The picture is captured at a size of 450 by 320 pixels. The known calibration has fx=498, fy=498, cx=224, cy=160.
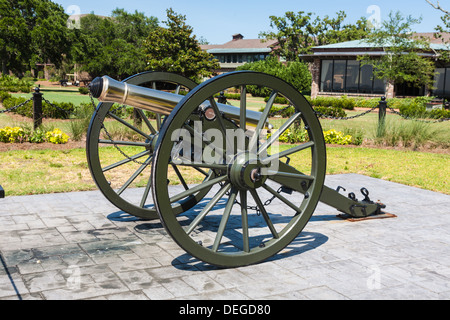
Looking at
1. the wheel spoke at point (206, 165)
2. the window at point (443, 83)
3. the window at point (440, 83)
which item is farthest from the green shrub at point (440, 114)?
the wheel spoke at point (206, 165)

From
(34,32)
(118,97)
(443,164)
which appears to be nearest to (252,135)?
(118,97)

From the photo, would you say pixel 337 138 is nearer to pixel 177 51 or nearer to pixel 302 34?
pixel 177 51

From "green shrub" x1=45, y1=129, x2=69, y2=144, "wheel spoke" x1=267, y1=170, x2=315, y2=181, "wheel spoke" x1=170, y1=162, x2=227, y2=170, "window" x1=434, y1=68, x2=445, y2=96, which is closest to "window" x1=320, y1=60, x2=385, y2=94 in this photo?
"window" x1=434, y1=68, x2=445, y2=96

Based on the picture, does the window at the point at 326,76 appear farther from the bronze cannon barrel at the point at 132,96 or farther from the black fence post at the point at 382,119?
the bronze cannon barrel at the point at 132,96

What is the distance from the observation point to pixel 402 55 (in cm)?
3152

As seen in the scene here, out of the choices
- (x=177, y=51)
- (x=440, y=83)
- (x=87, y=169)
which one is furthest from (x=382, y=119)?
(x=177, y=51)

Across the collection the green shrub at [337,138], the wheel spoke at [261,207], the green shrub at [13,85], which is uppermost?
the green shrub at [13,85]

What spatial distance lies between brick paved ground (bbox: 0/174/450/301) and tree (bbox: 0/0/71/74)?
1532 inches

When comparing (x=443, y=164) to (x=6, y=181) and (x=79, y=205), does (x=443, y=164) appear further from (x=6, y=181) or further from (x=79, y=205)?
(x=6, y=181)

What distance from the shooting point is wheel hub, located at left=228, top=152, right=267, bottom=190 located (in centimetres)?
429

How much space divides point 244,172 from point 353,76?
3560 centimetres

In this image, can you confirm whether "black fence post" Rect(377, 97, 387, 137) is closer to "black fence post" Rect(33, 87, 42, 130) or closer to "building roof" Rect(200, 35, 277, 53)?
"black fence post" Rect(33, 87, 42, 130)

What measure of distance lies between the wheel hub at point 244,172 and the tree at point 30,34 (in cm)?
4118

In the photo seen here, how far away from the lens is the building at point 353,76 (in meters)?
35.1
